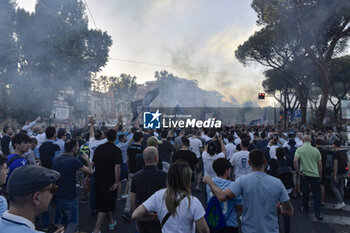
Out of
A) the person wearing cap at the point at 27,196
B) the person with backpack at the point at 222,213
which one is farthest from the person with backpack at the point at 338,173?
the person wearing cap at the point at 27,196

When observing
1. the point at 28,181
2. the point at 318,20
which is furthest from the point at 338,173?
the point at 318,20

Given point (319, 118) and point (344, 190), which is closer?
point (344, 190)

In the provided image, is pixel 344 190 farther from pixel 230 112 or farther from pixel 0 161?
pixel 230 112

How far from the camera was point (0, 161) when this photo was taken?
2725 millimetres

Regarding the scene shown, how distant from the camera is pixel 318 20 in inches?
700

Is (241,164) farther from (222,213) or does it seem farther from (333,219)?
(333,219)

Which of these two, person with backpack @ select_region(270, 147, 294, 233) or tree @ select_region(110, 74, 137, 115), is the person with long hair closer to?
person with backpack @ select_region(270, 147, 294, 233)

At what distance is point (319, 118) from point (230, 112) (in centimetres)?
5904

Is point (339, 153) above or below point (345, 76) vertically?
below

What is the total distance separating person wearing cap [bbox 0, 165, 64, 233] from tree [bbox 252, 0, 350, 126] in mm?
18828

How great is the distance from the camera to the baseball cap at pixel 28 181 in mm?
1305

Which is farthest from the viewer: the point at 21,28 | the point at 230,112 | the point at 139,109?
the point at 230,112

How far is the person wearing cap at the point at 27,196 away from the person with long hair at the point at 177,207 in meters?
1.01

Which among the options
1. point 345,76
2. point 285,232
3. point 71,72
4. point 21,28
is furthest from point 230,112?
point 285,232
